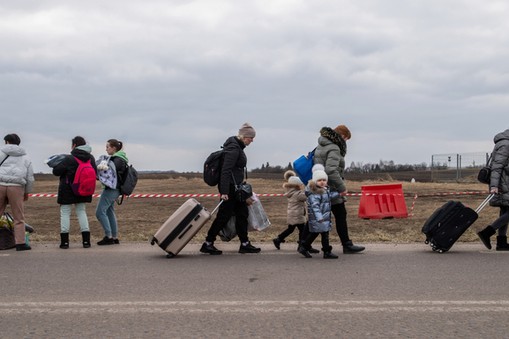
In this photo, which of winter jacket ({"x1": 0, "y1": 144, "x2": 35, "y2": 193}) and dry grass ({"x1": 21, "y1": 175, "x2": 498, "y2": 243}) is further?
dry grass ({"x1": 21, "y1": 175, "x2": 498, "y2": 243})

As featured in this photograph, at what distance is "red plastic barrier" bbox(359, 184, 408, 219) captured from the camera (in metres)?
16.6

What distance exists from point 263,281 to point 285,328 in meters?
2.04

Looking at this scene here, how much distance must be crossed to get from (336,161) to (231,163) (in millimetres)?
1424

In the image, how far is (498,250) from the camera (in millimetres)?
9609

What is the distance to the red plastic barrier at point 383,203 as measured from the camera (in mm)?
16578

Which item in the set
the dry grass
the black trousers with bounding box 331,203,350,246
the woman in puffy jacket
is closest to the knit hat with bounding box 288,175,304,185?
the black trousers with bounding box 331,203,350,246

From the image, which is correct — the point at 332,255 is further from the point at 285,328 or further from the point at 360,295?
the point at 285,328

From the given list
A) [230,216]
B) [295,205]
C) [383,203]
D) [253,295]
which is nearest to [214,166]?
[230,216]

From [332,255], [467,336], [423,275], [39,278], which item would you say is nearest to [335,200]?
[332,255]

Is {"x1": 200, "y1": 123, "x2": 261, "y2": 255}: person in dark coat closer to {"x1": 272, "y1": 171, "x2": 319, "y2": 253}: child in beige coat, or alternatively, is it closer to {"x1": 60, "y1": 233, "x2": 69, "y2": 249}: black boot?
{"x1": 272, "y1": 171, "x2": 319, "y2": 253}: child in beige coat

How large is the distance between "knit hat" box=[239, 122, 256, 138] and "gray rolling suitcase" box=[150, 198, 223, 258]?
117cm

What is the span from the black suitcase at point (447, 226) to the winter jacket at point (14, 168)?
578cm

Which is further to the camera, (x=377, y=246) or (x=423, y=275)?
(x=377, y=246)

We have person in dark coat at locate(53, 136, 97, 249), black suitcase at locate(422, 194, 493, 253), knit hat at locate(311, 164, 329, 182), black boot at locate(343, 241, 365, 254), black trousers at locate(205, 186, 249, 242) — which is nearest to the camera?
knit hat at locate(311, 164, 329, 182)
